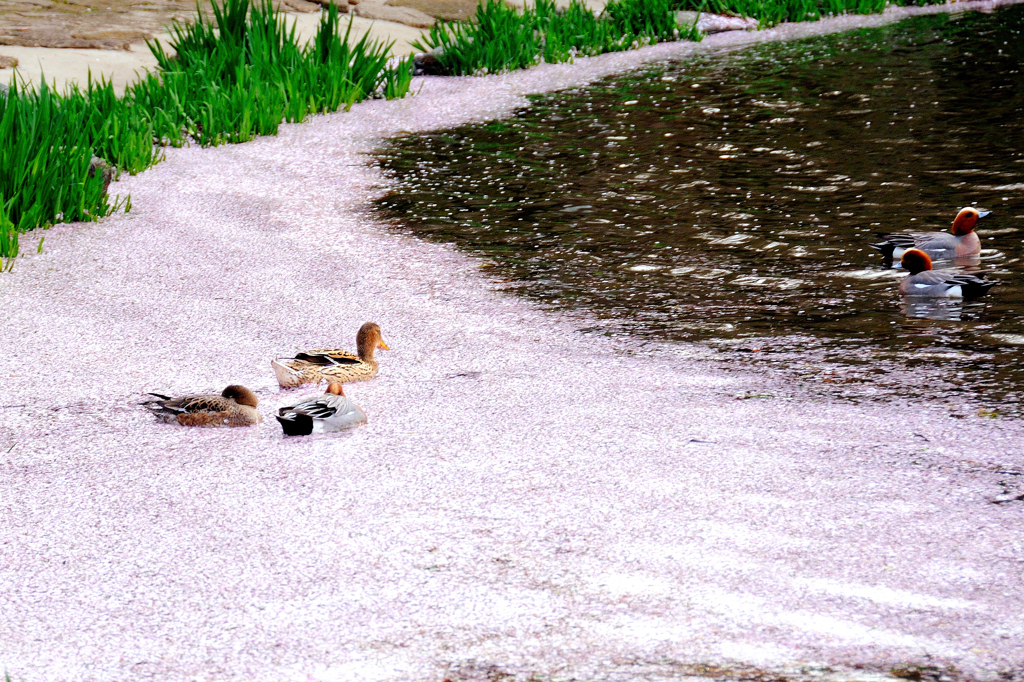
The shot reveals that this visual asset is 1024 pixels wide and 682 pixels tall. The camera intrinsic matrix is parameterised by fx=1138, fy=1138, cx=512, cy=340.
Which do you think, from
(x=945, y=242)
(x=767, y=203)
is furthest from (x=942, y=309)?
(x=767, y=203)

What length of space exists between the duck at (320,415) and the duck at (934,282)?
2813 mm

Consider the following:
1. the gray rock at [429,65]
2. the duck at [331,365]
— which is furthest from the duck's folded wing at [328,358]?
the gray rock at [429,65]

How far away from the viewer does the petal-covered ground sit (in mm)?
2713

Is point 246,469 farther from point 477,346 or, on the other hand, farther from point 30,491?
point 477,346

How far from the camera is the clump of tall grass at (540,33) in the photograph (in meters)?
12.5

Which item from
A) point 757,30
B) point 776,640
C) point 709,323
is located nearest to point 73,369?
point 709,323

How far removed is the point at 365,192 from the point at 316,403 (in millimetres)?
4157

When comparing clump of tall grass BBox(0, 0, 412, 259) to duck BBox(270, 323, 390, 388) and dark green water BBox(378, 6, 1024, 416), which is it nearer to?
dark green water BBox(378, 6, 1024, 416)

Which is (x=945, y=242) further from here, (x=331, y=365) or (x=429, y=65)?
(x=429, y=65)

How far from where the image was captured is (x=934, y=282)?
17.2 ft

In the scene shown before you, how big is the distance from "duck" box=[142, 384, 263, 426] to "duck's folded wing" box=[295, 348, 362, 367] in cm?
43

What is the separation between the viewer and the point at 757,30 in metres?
15.4

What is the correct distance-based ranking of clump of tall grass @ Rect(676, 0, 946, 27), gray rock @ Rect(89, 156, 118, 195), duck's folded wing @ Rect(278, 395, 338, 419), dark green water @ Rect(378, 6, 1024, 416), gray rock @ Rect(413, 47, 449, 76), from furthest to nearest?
clump of tall grass @ Rect(676, 0, 946, 27), gray rock @ Rect(413, 47, 449, 76), gray rock @ Rect(89, 156, 118, 195), dark green water @ Rect(378, 6, 1024, 416), duck's folded wing @ Rect(278, 395, 338, 419)

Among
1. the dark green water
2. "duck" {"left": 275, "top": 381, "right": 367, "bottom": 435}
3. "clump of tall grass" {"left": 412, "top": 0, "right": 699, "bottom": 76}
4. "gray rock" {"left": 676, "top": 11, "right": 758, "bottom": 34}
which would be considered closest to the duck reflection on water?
the dark green water
